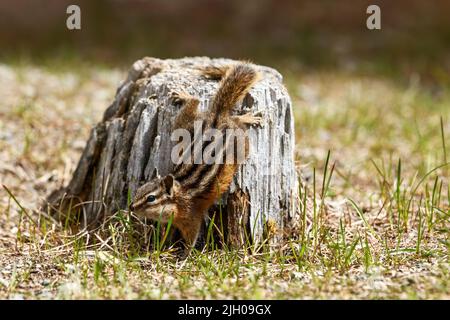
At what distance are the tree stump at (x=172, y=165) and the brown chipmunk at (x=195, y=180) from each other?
0.09m

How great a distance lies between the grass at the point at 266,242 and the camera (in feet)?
12.6

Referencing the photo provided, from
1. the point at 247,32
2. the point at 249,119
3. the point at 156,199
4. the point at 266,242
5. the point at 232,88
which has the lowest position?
the point at 266,242

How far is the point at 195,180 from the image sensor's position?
4.29m

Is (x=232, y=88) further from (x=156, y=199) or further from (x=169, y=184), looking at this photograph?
(x=156, y=199)

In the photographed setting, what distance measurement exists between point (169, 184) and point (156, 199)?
107mm

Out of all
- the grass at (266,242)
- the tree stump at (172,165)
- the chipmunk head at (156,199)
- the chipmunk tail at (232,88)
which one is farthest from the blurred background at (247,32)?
the chipmunk head at (156,199)

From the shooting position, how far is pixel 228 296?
3.73m

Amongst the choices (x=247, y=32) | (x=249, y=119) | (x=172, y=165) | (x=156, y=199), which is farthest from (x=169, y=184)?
(x=247, y=32)

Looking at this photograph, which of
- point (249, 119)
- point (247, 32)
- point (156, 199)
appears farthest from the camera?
point (247, 32)

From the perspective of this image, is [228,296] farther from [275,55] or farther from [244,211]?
[275,55]

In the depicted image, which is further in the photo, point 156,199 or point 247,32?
point 247,32

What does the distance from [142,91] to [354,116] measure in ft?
11.3

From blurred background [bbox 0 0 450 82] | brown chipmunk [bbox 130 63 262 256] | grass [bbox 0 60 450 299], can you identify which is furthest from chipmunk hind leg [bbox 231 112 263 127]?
blurred background [bbox 0 0 450 82]

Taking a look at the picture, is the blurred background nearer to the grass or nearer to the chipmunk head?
the grass
